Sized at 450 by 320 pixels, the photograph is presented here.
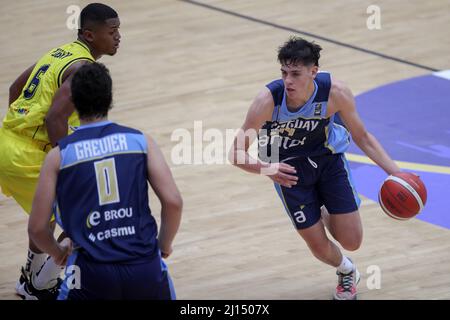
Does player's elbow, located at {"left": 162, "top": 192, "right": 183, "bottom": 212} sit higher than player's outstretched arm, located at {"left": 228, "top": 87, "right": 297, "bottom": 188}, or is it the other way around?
player's elbow, located at {"left": 162, "top": 192, "right": 183, "bottom": 212}

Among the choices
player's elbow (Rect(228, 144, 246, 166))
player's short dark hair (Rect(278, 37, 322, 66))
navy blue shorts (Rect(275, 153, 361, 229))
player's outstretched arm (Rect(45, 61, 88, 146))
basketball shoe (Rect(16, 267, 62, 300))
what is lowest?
basketball shoe (Rect(16, 267, 62, 300))

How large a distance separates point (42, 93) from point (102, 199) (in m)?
1.72

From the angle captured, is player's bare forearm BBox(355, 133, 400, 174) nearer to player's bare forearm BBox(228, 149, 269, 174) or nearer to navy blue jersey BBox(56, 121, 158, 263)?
player's bare forearm BBox(228, 149, 269, 174)

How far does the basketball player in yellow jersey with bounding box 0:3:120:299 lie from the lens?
6129 millimetres

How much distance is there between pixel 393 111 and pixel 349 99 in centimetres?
407

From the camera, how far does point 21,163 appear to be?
6.27m

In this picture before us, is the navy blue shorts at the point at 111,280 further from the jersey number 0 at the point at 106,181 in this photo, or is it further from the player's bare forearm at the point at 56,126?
the player's bare forearm at the point at 56,126

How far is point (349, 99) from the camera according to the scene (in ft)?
20.5

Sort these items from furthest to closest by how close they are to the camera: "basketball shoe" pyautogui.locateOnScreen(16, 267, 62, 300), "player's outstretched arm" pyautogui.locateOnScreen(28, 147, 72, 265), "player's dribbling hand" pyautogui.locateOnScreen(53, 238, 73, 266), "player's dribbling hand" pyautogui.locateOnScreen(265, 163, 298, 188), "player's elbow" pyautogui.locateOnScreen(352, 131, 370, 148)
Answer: "basketball shoe" pyautogui.locateOnScreen(16, 267, 62, 300), "player's elbow" pyautogui.locateOnScreen(352, 131, 370, 148), "player's dribbling hand" pyautogui.locateOnScreen(265, 163, 298, 188), "player's dribbling hand" pyautogui.locateOnScreen(53, 238, 73, 266), "player's outstretched arm" pyautogui.locateOnScreen(28, 147, 72, 265)

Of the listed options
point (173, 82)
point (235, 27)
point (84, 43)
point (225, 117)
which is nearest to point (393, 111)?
point (225, 117)

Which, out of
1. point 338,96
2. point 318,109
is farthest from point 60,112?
point 338,96

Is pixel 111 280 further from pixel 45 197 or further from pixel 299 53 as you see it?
pixel 299 53

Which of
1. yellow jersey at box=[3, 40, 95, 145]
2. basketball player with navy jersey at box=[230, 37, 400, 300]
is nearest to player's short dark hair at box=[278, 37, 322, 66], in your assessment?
basketball player with navy jersey at box=[230, 37, 400, 300]

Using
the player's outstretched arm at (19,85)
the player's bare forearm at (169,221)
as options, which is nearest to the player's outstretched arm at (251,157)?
the player's bare forearm at (169,221)
